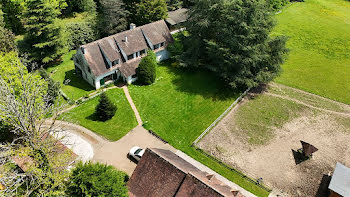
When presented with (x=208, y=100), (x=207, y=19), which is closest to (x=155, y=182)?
(x=208, y=100)

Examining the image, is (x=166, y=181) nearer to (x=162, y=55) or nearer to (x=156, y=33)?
(x=162, y=55)

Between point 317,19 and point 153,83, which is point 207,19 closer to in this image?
point 153,83

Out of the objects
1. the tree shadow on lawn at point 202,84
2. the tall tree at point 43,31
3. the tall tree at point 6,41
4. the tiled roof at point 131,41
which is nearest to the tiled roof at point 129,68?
the tiled roof at point 131,41

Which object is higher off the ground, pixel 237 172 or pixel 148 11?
pixel 148 11

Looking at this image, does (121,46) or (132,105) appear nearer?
(132,105)

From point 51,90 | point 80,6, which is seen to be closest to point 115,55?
point 51,90

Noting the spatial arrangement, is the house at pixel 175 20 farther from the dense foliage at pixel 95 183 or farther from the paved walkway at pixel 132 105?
the dense foliage at pixel 95 183

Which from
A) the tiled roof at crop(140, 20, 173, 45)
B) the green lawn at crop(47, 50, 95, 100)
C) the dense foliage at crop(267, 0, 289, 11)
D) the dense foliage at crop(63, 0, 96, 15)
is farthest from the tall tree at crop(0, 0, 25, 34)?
the dense foliage at crop(267, 0, 289, 11)
